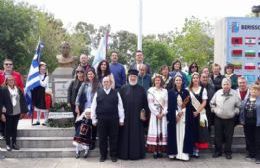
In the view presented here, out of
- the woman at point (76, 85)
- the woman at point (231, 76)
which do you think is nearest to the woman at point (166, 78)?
the woman at point (231, 76)

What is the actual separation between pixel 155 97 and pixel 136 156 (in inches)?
52.8

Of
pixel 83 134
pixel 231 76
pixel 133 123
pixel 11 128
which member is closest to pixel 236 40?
pixel 231 76

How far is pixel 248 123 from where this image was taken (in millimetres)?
8734

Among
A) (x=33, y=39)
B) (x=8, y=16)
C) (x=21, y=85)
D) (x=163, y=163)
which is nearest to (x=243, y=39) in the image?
(x=163, y=163)

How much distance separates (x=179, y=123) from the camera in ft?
29.1

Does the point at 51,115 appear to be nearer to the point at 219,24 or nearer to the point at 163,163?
the point at 163,163

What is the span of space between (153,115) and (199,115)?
1024 millimetres

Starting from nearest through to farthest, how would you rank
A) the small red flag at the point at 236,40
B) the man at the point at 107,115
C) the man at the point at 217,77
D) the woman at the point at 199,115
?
the man at the point at 107,115 → the woman at the point at 199,115 → the man at the point at 217,77 → the small red flag at the point at 236,40

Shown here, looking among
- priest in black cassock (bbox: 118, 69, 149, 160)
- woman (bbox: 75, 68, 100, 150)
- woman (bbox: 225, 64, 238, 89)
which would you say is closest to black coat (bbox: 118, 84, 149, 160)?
priest in black cassock (bbox: 118, 69, 149, 160)

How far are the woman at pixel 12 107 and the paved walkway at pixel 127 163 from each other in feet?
1.83

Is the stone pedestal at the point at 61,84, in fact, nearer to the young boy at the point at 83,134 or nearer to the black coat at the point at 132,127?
the young boy at the point at 83,134

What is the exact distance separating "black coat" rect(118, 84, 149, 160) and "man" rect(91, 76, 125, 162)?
0.17m

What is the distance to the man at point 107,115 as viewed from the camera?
28.1ft

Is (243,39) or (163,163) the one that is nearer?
(163,163)
